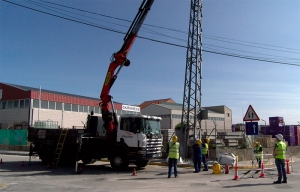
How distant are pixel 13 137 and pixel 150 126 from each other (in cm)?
2316

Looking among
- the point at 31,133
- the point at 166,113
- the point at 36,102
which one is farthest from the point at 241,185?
the point at 166,113

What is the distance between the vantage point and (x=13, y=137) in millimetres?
33469

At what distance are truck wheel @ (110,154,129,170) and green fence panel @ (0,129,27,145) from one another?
784 inches

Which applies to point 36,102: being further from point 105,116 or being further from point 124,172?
point 124,172

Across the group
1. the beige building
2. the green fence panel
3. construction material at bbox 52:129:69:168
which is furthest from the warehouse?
construction material at bbox 52:129:69:168

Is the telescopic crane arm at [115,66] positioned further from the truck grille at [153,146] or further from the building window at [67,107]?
the building window at [67,107]

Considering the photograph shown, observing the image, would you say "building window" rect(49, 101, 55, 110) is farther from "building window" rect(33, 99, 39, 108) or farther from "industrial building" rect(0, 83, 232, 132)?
"building window" rect(33, 99, 39, 108)

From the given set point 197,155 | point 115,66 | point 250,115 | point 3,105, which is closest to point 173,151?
point 197,155

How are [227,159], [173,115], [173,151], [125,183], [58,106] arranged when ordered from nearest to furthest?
[125,183] < [173,151] < [227,159] < [58,106] < [173,115]

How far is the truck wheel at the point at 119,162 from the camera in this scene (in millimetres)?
15203

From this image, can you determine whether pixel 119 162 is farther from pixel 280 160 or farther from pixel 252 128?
pixel 280 160

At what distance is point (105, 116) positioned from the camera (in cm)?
1680

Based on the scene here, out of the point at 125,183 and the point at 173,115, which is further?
the point at 173,115

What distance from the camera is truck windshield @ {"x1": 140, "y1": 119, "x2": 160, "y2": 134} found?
15.3 metres
